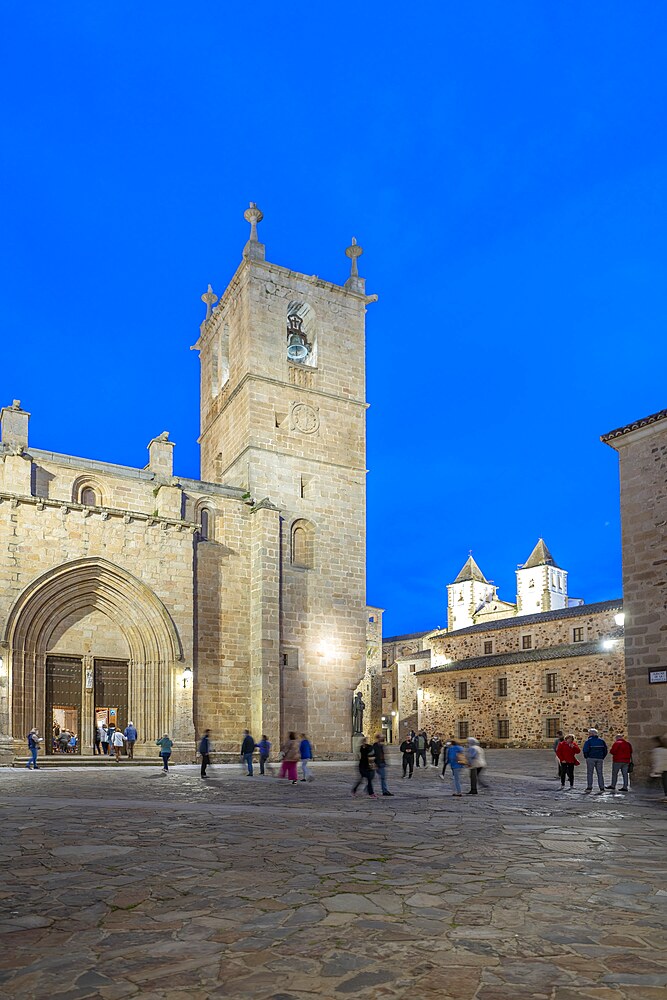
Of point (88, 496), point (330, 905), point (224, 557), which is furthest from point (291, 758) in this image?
point (88, 496)

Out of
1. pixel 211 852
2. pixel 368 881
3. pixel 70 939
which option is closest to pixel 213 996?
pixel 70 939

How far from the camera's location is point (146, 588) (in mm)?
27969

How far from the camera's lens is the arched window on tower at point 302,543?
107 feet

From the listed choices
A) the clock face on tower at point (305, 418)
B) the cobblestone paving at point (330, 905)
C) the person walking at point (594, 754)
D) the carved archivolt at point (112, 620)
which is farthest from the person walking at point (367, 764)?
the clock face on tower at point (305, 418)

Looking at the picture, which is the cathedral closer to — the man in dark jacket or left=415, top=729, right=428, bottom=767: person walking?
left=415, top=729, right=428, bottom=767: person walking

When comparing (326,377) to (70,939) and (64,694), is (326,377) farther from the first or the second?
(70,939)

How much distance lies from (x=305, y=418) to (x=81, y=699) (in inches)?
543

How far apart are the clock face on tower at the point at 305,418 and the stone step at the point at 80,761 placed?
544 inches

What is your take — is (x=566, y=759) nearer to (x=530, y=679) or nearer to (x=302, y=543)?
(x=302, y=543)

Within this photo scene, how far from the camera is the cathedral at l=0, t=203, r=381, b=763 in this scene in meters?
26.6

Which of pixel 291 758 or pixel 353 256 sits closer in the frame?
pixel 291 758

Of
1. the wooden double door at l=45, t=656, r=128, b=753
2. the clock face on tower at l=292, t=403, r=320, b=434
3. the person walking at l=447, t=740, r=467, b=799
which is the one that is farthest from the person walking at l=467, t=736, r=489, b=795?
the clock face on tower at l=292, t=403, r=320, b=434

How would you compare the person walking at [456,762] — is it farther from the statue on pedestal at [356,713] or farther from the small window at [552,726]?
the small window at [552,726]

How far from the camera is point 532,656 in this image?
150ft
